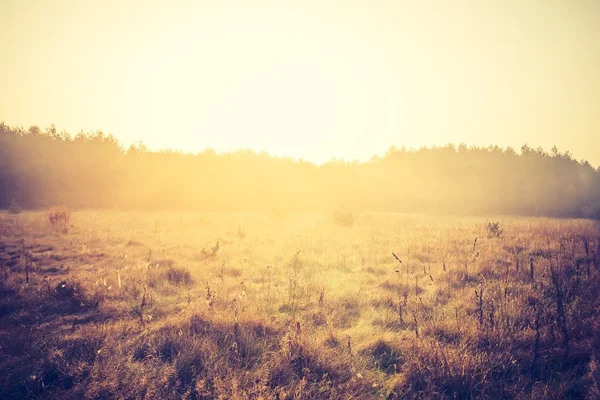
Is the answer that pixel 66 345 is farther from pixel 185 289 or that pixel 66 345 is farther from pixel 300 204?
pixel 300 204

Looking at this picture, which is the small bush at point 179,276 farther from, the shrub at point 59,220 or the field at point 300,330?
the shrub at point 59,220

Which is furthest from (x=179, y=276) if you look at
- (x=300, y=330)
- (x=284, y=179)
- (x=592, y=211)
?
(x=592, y=211)

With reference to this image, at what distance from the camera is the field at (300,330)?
2.49m

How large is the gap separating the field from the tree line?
1939 cm

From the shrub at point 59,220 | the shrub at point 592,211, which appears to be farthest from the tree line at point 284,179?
the shrub at point 59,220

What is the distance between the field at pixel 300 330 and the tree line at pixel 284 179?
1939cm

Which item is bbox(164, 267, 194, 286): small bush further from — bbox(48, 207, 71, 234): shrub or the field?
bbox(48, 207, 71, 234): shrub

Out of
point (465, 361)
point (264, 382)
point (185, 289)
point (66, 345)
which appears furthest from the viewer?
point (185, 289)

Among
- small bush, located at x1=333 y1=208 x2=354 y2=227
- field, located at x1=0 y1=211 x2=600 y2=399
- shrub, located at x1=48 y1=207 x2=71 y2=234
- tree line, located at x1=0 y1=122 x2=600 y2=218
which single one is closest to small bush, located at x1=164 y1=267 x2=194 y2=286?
field, located at x1=0 y1=211 x2=600 y2=399

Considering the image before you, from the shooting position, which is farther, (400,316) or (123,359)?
(400,316)

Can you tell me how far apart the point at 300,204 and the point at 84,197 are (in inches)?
829

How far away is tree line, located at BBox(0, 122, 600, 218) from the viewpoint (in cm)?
2580

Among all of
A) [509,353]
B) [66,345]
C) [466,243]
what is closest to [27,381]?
[66,345]

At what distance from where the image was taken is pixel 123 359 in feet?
9.08
